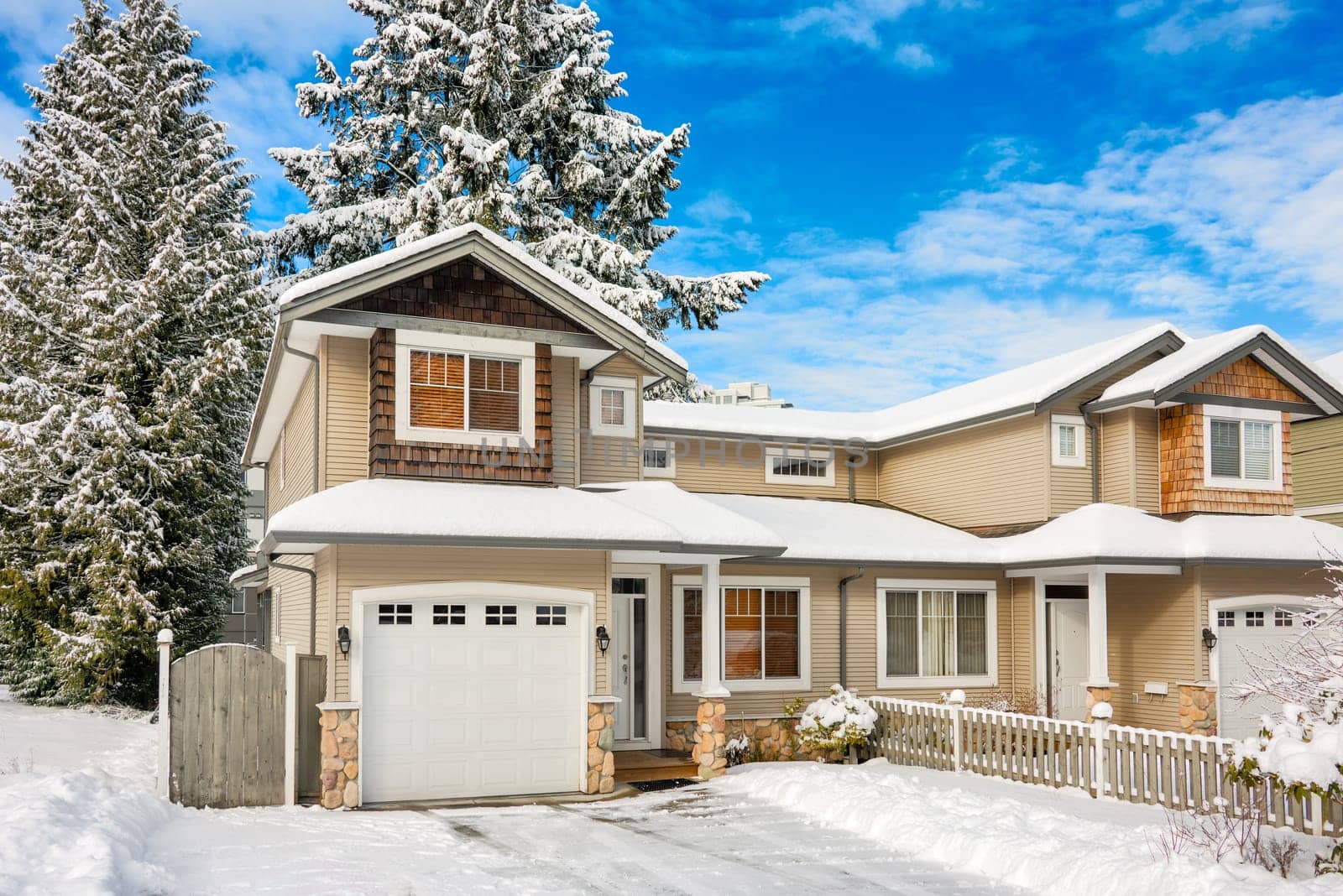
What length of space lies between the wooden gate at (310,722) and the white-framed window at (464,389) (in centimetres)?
285

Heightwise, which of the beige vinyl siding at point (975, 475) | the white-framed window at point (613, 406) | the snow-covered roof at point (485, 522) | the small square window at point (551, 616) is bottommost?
the small square window at point (551, 616)

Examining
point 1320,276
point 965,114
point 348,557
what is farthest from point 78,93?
point 1320,276

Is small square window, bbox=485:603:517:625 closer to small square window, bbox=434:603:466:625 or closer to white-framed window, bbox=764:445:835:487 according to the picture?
→ small square window, bbox=434:603:466:625

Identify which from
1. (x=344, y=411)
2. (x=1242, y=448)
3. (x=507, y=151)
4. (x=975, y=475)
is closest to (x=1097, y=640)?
(x=975, y=475)

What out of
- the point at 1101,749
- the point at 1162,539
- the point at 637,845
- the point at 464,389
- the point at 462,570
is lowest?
the point at 637,845

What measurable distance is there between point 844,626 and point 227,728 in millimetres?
9504

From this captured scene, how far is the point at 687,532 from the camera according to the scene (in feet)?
45.5

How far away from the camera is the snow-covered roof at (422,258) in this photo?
506 inches

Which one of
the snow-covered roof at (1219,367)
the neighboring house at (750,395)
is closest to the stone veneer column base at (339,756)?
the snow-covered roof at (1219,367)

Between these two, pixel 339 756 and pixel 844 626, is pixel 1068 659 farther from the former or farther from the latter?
pixel 339 756

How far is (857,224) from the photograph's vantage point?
38156 millimetres

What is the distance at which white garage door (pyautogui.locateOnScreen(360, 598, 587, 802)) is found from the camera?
1235 cm

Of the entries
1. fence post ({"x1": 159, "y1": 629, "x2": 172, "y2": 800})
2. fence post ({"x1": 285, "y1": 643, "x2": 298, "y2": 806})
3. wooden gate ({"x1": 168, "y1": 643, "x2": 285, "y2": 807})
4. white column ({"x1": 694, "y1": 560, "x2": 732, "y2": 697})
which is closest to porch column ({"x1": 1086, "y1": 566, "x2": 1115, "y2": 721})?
white column ({"x1": 694, "y1": 560, "x2": 732, "y2": 697})

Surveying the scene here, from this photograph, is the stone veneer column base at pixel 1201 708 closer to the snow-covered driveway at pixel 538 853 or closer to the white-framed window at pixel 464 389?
the snow-covered driveway at pixel 538 853
